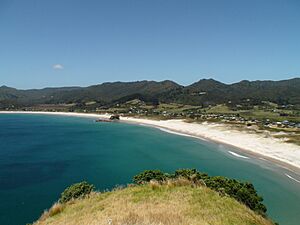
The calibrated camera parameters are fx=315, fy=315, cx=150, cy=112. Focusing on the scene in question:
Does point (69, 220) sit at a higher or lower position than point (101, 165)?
higher

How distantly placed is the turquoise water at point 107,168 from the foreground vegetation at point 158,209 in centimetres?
1504

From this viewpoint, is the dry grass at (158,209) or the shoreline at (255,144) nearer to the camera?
the dry grass at (158,209)

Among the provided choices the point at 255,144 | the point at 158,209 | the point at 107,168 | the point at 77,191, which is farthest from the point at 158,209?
the point at 255,144

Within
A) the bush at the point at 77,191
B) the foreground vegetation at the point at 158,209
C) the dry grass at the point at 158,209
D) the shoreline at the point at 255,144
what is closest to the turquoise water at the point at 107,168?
the shoreline at the point at 255,144

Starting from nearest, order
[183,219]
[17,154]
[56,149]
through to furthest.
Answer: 1. [183,219]
2. [17,154]
3. [56,149]

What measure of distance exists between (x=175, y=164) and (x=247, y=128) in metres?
41.8

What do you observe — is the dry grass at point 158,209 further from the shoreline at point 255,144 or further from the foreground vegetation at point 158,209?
the shoreline at point 255,144

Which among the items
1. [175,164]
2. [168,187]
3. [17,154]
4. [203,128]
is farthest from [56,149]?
[168,187]

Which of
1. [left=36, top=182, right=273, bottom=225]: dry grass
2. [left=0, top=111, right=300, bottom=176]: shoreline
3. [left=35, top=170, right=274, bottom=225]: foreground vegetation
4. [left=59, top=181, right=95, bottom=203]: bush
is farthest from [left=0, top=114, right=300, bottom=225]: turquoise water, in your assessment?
[left=36, top=182, right=273, bottom=225]: dry grass

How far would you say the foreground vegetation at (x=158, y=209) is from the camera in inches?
458

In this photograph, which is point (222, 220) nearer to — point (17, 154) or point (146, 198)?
point (146, 198)

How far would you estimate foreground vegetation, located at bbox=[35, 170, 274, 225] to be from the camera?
11.6m

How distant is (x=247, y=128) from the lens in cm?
8831

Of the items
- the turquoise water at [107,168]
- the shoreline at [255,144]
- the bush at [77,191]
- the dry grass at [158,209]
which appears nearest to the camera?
the dry grass at [158,209]
